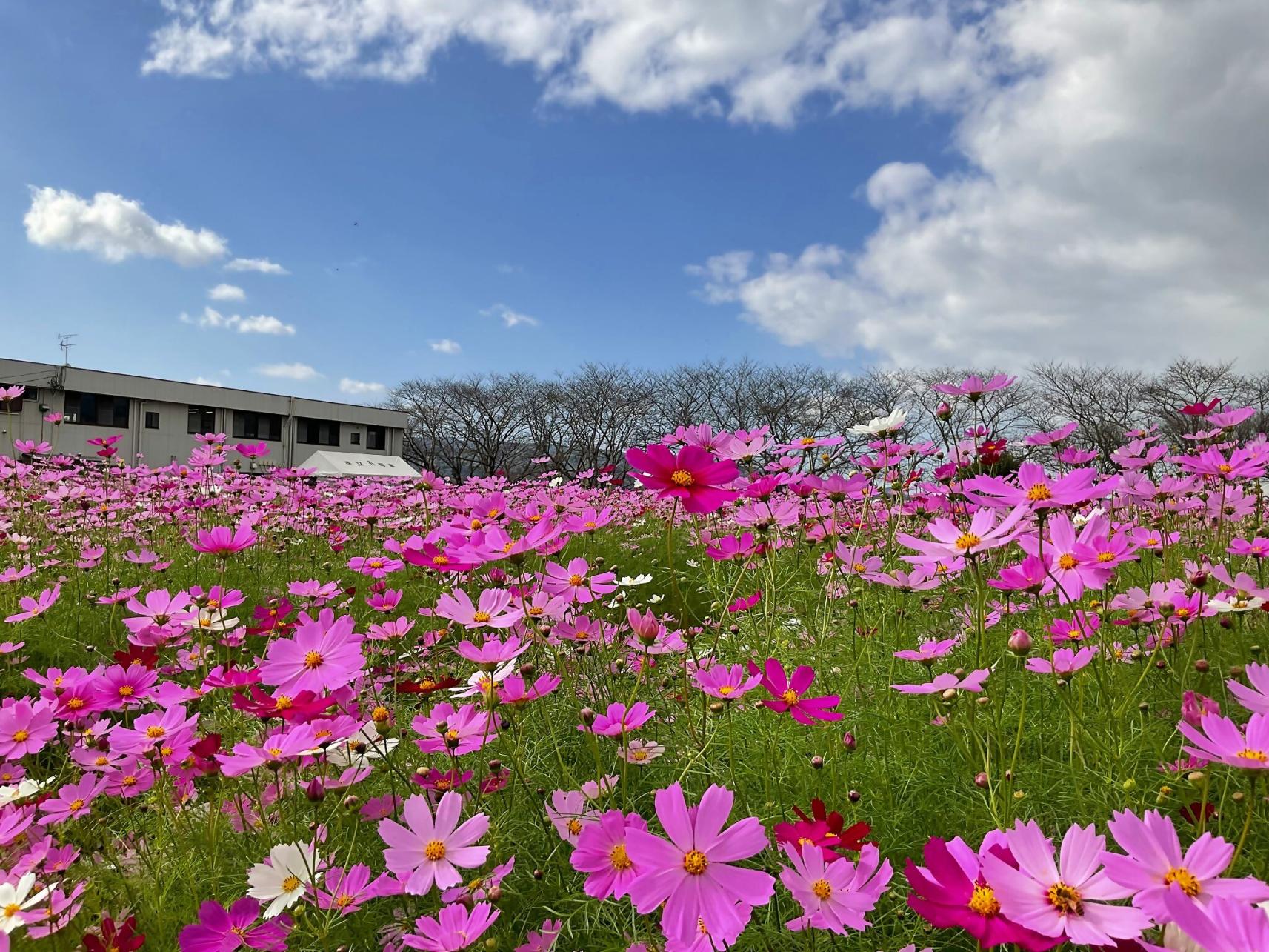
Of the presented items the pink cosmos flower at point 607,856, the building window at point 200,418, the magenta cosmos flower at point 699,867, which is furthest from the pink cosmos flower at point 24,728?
the building window at point 200,418

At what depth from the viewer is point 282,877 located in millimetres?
1035

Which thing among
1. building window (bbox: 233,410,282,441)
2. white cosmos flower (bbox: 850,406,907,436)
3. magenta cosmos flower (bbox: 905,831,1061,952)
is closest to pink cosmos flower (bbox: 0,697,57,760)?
magenta cosmos flower (bbox: 905,831,1061,952)

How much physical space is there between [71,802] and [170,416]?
31.8m

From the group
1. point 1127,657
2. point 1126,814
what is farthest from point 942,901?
point 1127,657

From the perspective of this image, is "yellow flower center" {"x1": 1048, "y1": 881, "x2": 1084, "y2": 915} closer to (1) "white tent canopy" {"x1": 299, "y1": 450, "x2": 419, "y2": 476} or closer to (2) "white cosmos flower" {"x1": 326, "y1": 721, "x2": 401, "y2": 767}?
(2) "white cosmos flower" {"x1": 326, "y1": 721, "x2": 401, "y2": 767}

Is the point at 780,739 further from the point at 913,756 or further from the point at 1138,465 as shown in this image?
the point at 1138,465

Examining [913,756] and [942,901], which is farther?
[913,756]

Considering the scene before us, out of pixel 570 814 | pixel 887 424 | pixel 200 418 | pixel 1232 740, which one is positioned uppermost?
pixel 200 418

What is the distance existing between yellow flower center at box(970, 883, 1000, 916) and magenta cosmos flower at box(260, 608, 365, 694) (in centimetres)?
85

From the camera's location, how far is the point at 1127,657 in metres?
1.69

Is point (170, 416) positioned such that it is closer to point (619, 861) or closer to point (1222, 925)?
point (619, 861)

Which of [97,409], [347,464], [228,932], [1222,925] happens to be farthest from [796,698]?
[97,409]

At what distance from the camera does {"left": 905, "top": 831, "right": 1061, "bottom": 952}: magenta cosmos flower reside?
590 mm

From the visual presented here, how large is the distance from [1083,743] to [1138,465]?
1175 millimetres
